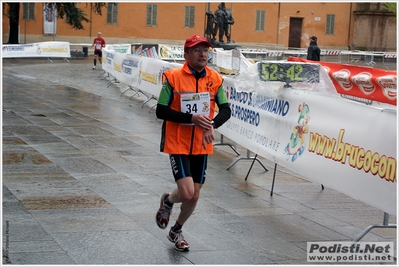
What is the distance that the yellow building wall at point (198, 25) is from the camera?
5456 centimetres

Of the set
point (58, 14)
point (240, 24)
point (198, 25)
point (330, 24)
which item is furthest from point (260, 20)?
point (58, 14)

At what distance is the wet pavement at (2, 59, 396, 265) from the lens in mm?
Answer: 6262

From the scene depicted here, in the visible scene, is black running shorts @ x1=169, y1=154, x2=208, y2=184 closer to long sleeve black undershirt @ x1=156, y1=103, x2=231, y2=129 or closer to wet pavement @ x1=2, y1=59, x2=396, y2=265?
long sleeve black undershirt @ x1=156, y1=103, x2=231, y2=129

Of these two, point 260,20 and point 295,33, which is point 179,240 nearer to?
point 260,20

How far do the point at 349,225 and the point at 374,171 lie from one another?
1061mm

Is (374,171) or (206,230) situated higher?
(374,171)

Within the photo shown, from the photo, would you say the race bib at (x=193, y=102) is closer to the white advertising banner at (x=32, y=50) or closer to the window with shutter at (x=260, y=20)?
the white advertising banner at (x=32, y=50)

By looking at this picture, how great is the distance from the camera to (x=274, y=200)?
8.65 meters

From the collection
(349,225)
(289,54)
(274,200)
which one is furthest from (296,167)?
(289,54)

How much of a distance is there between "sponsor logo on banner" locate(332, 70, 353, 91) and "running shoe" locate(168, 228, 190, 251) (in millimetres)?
2667

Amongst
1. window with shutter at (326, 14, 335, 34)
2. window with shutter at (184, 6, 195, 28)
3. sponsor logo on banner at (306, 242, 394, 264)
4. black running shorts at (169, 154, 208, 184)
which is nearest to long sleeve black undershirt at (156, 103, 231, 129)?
black running shorts at (169, 154, 208, 184)

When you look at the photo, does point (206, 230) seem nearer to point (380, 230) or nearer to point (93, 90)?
point (380, 230)

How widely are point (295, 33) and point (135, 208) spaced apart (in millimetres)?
57454

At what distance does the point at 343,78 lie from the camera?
8.01 metres
